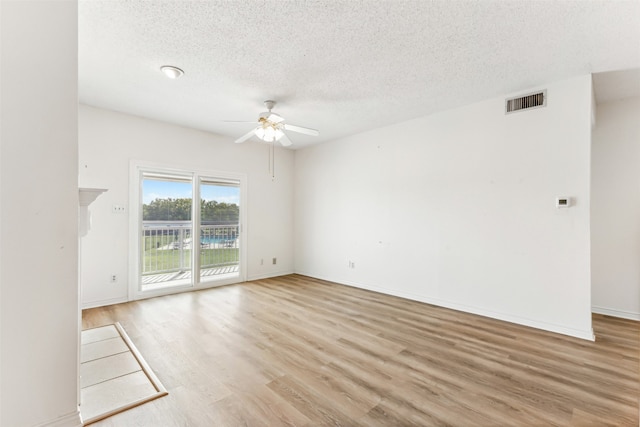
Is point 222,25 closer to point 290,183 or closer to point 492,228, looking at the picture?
point 492,228

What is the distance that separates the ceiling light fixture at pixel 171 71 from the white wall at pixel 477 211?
3.09 meters

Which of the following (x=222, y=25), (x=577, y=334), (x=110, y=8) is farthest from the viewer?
(x=577, y=334)

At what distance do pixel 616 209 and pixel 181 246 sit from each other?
6.31 m

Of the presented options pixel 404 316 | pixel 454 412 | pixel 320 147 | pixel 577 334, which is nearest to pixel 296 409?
pixel 454 412

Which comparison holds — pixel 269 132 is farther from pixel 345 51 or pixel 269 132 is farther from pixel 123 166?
pixel 123 166

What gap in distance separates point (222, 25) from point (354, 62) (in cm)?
121

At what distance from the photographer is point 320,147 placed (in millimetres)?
5754

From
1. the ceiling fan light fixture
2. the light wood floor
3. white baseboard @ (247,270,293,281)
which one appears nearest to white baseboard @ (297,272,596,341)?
the light wood floor

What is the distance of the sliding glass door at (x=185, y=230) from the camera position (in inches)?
173

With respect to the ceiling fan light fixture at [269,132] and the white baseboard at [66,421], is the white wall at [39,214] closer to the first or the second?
the white baseboard at [66,421]

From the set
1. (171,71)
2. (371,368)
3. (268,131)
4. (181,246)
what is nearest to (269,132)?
(268,131)

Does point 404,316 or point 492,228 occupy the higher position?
point 492,228

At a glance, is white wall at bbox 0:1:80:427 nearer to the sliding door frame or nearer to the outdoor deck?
the sliding door frame

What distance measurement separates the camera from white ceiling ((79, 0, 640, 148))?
6.65 ft
